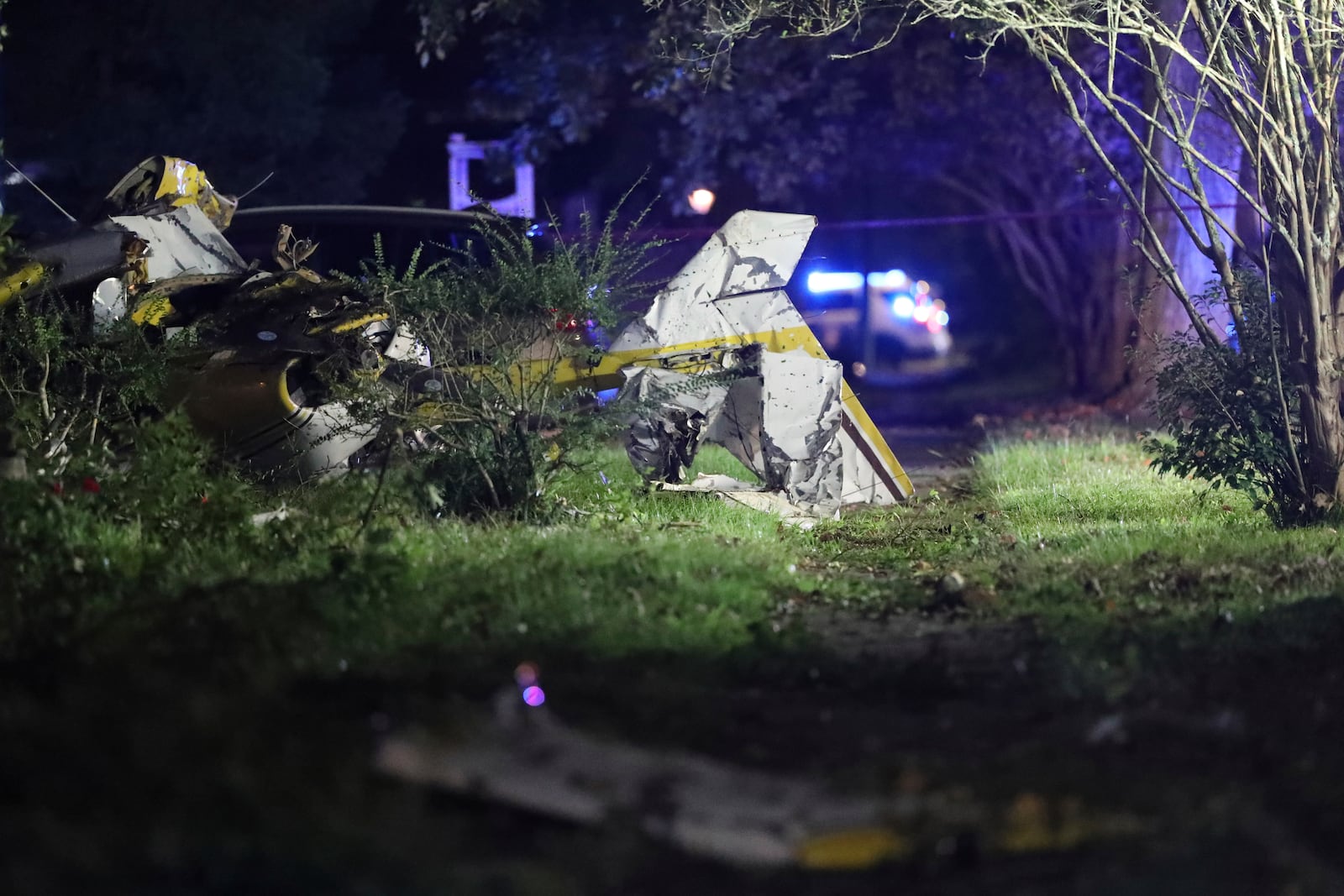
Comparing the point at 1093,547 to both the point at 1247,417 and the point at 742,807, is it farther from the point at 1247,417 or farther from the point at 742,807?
the point at 742,807

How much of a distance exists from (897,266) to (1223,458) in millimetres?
24781

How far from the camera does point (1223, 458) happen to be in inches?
316

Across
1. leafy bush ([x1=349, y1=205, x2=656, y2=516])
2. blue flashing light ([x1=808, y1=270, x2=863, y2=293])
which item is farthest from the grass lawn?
blue flashing light ([x1=808, y1=270, x2=863, y2=293])

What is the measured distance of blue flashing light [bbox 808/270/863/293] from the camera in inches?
856

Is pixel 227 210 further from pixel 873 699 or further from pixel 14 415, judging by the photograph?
pixel 873 699

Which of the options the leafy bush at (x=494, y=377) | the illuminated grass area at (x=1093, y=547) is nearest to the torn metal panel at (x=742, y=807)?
the illuminated grass area at (x=1093, y=547)

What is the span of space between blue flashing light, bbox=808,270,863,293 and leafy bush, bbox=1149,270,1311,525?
1321cm

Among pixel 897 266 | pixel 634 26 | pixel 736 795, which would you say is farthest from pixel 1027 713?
pixel 897 266

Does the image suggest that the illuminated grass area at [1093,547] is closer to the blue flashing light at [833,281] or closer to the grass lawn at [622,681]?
the grass lawn at [622,681]

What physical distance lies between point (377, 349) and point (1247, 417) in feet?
16.7

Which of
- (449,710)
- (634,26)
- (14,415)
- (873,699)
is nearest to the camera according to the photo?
(449,710)

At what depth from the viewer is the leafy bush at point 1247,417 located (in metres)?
7.93

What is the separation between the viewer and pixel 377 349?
831 centimetres

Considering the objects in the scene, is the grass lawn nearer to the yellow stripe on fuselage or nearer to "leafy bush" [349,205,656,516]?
"leafy bush" [349,205,656,516]
